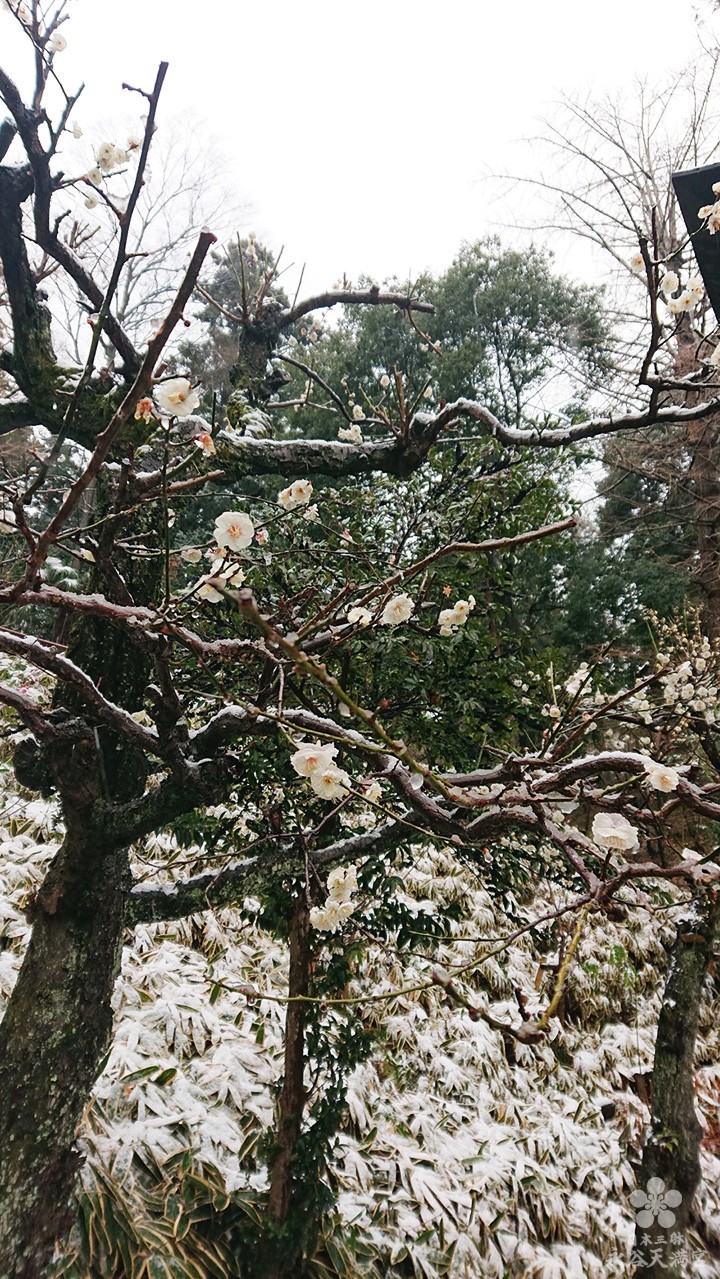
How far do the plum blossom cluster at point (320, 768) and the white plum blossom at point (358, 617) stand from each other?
325 mm

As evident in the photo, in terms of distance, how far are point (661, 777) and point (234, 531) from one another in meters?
0.98

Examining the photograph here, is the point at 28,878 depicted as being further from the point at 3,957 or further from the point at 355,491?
the point at 355,491

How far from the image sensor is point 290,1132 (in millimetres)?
2379

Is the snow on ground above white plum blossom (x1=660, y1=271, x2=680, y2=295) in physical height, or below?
below

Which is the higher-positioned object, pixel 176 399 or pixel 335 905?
pixel 176 399

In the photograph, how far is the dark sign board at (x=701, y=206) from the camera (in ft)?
8.25

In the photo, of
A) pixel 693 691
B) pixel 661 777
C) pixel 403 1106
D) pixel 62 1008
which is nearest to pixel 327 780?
pixel 661 777

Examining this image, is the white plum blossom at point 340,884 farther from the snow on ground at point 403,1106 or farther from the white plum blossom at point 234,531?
the white plum blossom at point 234,531

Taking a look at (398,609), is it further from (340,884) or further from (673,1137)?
(673,1137)

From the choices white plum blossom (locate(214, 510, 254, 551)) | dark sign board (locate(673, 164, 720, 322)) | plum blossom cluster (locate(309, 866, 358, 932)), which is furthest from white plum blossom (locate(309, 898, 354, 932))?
dark sign board (locate(673, 164, 720, 322))

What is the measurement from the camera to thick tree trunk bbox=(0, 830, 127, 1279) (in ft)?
5.94

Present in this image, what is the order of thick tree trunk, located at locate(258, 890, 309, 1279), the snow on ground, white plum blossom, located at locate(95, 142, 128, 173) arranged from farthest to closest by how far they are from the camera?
the snow on ground
thick tree trunk, located at locate(258, 890, 309, 1279)
white plum blossom, located at locate(95, 142, 128, 173)

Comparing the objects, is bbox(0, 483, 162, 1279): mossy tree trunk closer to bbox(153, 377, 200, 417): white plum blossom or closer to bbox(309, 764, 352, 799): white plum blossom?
bbox(153, 377, 200, 417): white plum blossom

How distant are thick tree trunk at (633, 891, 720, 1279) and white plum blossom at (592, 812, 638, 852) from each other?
1.85 meters
